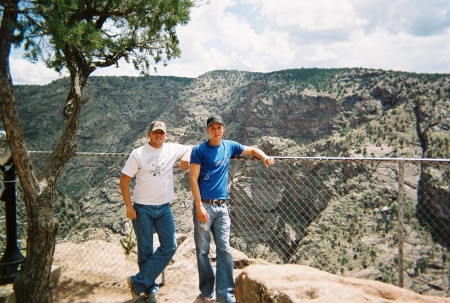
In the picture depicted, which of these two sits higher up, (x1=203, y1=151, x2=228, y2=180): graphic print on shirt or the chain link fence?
(x1=203, y1=151, x2=228, y2=180): graphic print on shirt

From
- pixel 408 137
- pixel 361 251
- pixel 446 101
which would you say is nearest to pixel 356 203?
pixel 361 251

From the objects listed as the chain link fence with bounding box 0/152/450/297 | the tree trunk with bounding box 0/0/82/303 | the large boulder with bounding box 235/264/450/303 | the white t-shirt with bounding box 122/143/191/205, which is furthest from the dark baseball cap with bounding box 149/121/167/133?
the chain link fence with bounding box 0/152/450/297

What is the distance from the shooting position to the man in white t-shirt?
3705 mm

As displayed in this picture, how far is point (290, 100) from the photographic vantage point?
60031mm

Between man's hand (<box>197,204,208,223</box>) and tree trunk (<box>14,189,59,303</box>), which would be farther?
tree trunk (<box>14,189,59,303</box>)

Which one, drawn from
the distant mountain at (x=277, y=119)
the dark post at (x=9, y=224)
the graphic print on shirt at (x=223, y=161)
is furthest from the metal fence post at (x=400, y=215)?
the distant mountain at (x=277, y=119)

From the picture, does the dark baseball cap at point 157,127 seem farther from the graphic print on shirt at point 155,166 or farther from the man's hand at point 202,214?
the man's hand at point 202,214

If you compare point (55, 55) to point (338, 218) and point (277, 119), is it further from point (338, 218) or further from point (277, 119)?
point (277, 119)

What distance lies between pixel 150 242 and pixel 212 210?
2.54 feet

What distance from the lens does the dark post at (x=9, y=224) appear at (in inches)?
161

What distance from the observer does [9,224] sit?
427 centimetres

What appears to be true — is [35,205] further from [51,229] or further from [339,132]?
[339,132]

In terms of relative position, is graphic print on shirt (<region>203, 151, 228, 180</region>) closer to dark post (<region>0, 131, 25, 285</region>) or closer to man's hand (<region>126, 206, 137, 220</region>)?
man's hand (<region>126, 206, 137, 220</region>)

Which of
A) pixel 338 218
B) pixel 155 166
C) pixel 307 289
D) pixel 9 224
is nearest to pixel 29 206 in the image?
pixel 9 224
